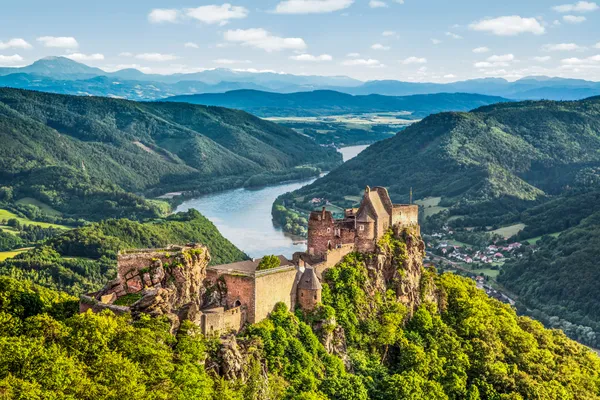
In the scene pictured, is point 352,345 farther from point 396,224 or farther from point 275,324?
point 396,224

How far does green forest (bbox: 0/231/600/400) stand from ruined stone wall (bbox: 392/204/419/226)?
3.08 m

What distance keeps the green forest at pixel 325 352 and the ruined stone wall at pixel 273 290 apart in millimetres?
895

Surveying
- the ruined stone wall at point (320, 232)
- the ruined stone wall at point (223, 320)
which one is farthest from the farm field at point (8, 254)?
the ruined stone wall at point (223, 320)

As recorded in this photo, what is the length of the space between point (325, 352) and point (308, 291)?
17.0 ft

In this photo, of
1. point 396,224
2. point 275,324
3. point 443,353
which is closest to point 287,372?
point 275,324

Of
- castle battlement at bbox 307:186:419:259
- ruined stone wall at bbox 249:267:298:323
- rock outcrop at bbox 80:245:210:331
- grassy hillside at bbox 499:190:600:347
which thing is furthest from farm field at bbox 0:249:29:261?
ruined stone wall at bbox 249:267:298:323

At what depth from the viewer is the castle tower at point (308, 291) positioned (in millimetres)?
63844

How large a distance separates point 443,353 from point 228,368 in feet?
83.9

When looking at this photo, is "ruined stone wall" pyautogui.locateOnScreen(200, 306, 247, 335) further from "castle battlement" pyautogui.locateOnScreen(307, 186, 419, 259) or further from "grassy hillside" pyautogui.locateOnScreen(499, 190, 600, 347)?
"grassy hillside" pyautogui.locateOnScreen(499, 190, 600, 347)

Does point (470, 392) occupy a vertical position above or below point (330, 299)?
below

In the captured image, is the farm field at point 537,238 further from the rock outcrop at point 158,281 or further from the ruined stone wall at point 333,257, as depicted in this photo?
the rock outcrop at point 158,281

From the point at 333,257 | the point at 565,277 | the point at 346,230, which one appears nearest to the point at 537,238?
the point at 565,277

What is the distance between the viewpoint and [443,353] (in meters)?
71.3

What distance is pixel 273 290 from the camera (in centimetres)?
6122
